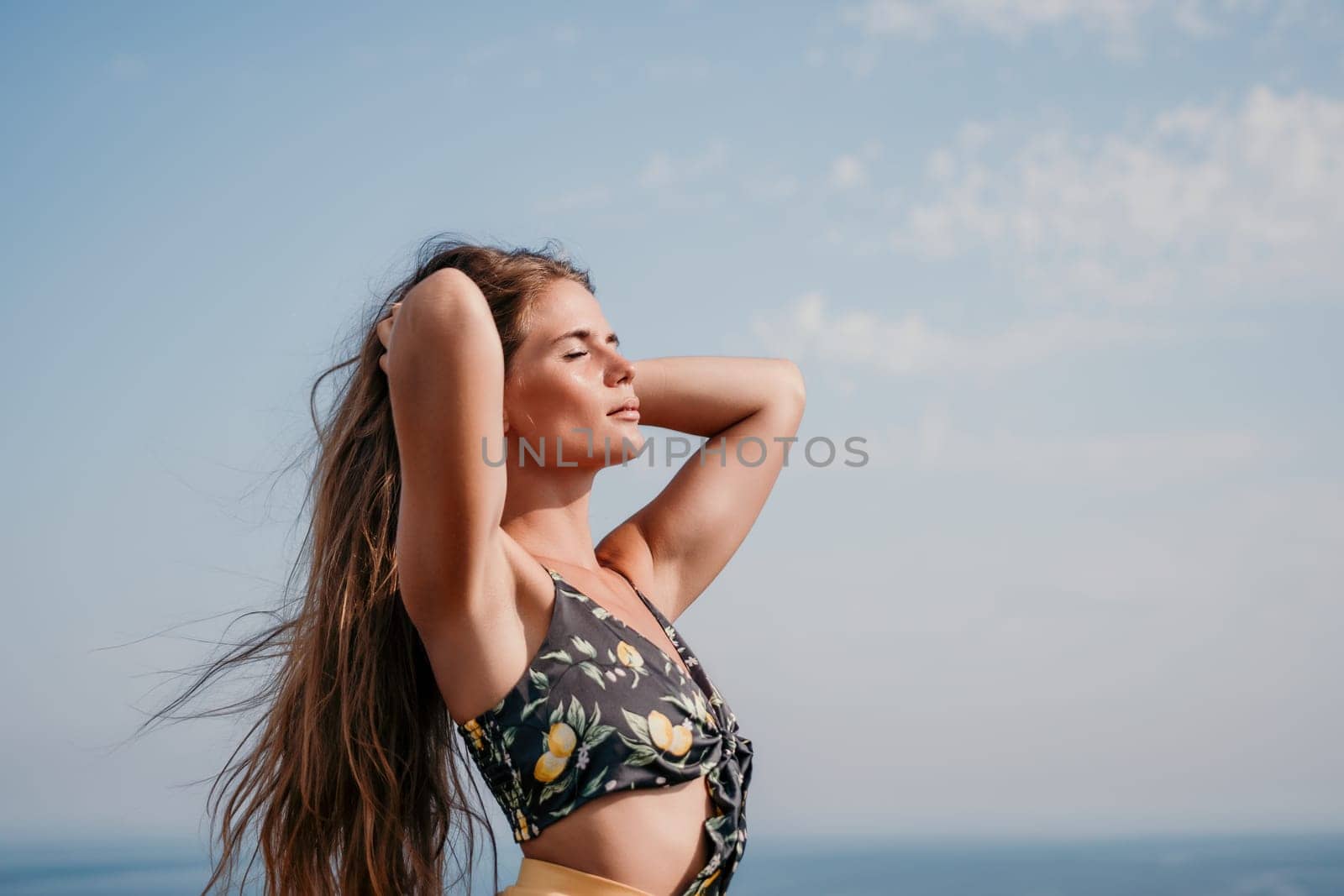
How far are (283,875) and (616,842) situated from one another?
0.70 meters

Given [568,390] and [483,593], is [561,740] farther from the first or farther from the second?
[568,390]

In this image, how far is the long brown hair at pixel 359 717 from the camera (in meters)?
2.37

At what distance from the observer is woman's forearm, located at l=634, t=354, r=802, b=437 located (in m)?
2.97

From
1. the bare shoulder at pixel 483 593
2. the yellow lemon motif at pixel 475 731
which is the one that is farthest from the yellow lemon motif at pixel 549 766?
the bare shoulder at pixel 483 593

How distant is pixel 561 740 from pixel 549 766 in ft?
0.15

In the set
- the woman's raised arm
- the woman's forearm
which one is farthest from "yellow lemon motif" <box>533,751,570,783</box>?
the woman's forearm

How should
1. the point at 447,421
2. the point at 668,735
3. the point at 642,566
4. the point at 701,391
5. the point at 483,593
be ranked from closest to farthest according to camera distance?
the point at 447,421 → the point at 483,593 → the point at 668,735 → the point at 642,566 → the point at 701,391

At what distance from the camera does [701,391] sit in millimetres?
2990

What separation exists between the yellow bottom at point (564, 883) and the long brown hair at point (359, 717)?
36 cm

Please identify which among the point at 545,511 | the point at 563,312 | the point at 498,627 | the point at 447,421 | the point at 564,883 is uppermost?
the point at 563,312

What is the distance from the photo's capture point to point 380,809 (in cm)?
238

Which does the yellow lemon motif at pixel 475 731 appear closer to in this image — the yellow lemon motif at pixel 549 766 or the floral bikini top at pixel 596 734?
the floral bikini top at pixel 596 734

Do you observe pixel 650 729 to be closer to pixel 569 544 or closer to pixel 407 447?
pixel 569 544

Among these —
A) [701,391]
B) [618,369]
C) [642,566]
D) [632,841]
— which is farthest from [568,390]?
[632,841]
